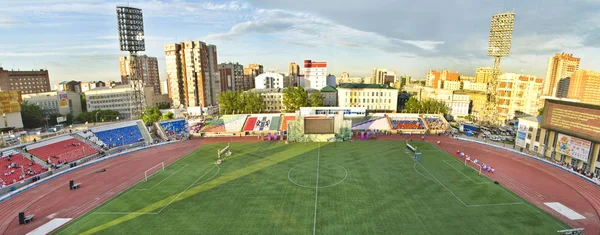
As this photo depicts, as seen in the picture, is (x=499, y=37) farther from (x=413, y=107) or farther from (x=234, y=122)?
(x=234, y=122)

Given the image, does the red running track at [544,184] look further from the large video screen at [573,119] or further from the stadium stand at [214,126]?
the stadium stand at [214,126]

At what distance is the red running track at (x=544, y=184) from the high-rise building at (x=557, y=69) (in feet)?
368

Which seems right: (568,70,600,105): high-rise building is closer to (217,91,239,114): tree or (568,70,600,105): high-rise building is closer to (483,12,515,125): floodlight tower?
(483,12,515,125): floodlight tower

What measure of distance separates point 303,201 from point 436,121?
43267 millimetres

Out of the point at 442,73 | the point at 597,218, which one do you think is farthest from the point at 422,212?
the point at 442,73

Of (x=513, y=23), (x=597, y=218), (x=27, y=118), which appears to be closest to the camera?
(x=597, y=218)

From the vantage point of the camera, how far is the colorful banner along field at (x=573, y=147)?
1244 inches

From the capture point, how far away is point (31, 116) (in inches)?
2452

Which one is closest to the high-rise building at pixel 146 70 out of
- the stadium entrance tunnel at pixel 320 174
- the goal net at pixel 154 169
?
the goal net at pixel 154 169

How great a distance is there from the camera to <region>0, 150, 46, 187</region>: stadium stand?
1189 inches

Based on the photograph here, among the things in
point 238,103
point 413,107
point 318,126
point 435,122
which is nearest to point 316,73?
point 413,107

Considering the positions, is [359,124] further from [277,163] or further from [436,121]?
[277,163]

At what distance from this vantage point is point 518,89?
75188mm

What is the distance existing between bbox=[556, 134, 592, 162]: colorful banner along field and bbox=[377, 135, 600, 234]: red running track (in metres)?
2.73
